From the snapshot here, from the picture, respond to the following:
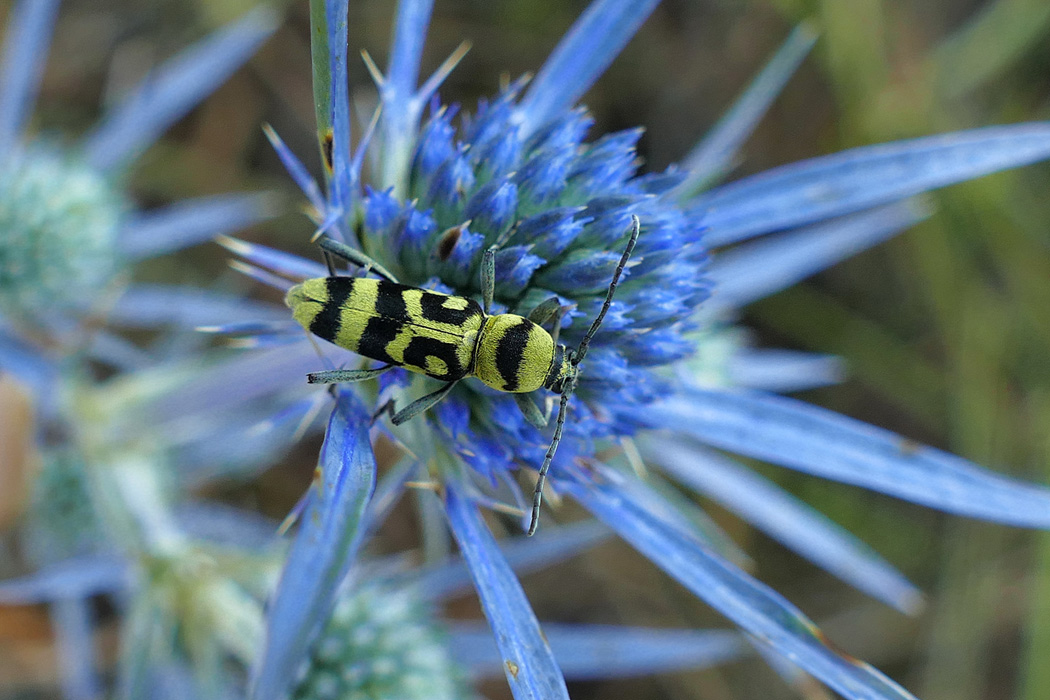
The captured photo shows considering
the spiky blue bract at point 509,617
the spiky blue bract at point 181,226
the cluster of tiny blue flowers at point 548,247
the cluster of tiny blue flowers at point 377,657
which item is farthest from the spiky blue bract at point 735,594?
the spiky blue bract at point 181,226

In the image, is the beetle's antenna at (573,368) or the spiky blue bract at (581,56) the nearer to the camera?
the beetle's antenna at (573,368)

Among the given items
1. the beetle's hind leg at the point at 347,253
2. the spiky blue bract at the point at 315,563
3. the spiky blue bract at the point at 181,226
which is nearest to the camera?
the spiky blue bract at the point at 315,563

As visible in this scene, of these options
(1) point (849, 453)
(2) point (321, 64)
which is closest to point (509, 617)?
(1) point (849, 453)

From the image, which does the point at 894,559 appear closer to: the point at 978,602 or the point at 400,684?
the point at 978,602

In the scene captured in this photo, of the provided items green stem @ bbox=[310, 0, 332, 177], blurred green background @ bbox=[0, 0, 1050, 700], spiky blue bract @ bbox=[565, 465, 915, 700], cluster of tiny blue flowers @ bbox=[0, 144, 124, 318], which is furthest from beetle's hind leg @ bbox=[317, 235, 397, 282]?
blurred green background @ bbox=[0, 0, 1050, 700]

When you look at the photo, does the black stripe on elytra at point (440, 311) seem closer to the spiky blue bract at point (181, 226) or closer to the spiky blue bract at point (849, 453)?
the spiky blue bract at point (849, 453)

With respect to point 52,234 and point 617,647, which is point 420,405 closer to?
point 617,647

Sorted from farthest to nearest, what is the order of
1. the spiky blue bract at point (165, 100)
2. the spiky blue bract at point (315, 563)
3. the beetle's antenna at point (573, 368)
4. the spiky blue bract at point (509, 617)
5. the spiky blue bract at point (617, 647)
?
the spiky blue bract at point (165, 100) < the spiky blue bract at point (617, 647) < the beetle's antenna at point (573, 368) < the spiky blue bract at point (509, 617) < the spiky blue bract at point (315, 563)

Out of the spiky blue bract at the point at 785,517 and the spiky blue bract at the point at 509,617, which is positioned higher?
the spiky blue bract at the point at 785,517
